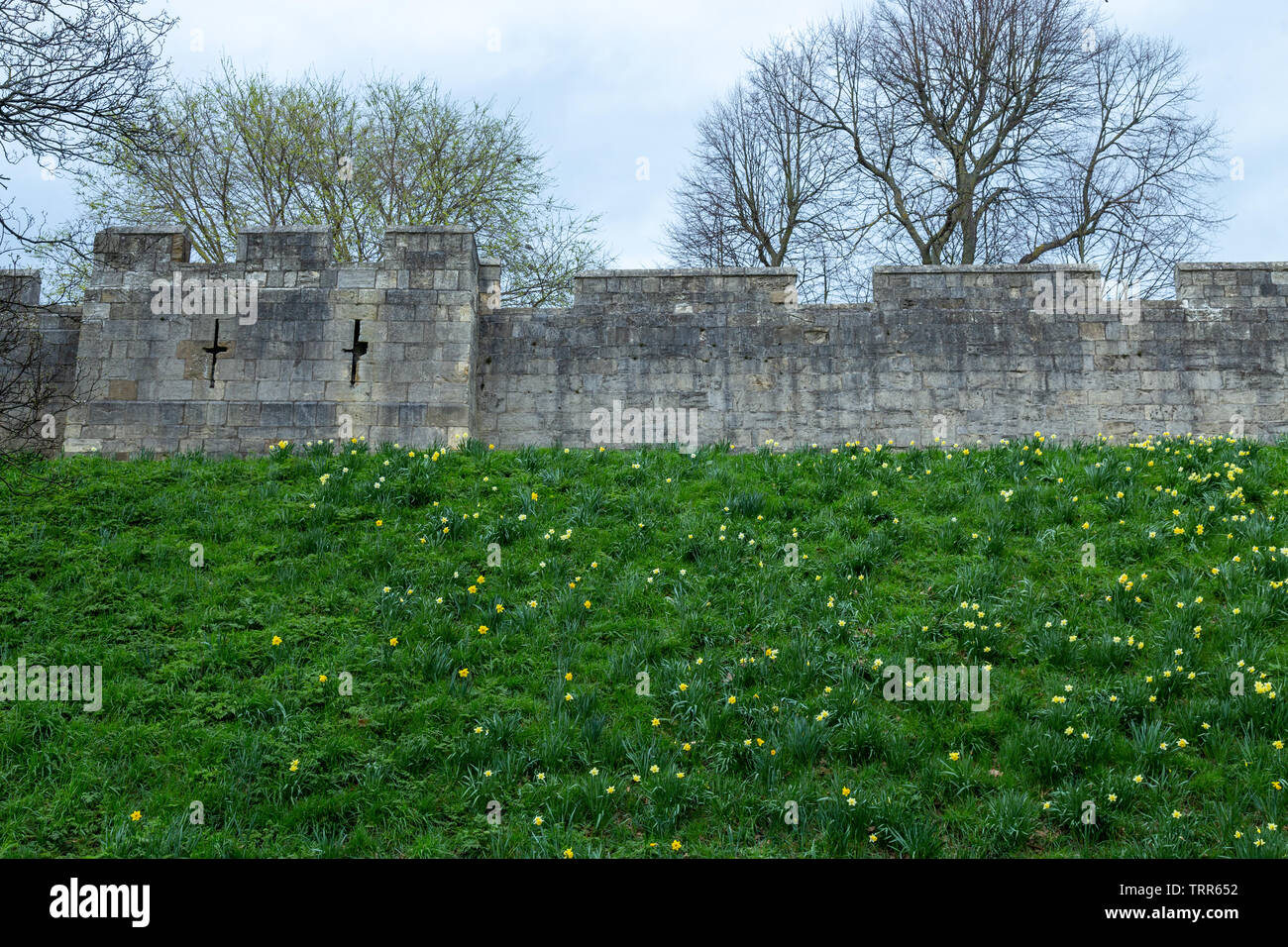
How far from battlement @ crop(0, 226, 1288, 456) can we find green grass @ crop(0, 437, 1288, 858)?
1808 millimetres

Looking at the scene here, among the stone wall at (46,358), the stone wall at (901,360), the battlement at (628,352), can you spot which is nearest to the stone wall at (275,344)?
the battlement at (628,352)

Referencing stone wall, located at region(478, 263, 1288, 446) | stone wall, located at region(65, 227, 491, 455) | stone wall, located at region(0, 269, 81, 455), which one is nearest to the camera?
stone wall, located at region(65, 227, 491, 455)

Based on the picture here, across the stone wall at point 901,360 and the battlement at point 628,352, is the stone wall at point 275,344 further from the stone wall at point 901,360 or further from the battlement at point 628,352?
the stone wall at point 901,360

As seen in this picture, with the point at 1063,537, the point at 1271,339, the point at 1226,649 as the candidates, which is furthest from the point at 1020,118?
the point at 1226,649

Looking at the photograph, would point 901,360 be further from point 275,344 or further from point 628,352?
point 275,344

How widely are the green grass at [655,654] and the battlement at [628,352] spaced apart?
1808 mm

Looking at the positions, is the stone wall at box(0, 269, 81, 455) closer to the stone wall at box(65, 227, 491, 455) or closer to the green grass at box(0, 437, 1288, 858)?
the stone wall at box(65, 227, 491, 455)

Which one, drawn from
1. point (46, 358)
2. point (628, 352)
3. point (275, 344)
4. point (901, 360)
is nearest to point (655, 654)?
point (628, 352)

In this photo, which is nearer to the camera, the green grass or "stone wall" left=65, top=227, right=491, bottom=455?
the green grass

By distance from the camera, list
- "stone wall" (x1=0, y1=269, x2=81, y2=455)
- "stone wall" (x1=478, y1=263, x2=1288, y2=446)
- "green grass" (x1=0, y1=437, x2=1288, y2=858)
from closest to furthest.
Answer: "green grass" (x1=0, y1=437, x2=1288, y2=858), "stone wall" (x1=0, y1=269, x2=81, y2=455), "stone wall" (x1=478, y1=263, x2=1288, y2=446)

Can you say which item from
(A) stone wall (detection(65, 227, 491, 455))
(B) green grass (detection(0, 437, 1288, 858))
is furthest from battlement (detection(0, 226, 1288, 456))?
(B) green grass (detection(0, 437, 1288, 858))

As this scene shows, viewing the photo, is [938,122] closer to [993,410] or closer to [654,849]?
[993,410]

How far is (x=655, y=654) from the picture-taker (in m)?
6.74

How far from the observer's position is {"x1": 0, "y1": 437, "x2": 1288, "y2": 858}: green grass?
5332 millimetres
